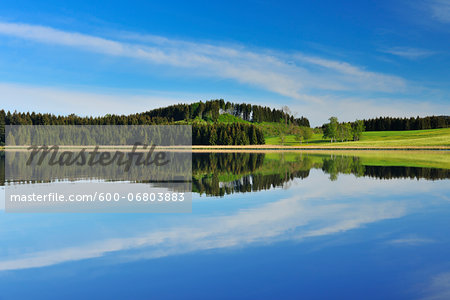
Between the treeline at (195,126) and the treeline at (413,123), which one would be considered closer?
the treeline at (195,126)

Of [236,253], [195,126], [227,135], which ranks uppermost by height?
[195,126]

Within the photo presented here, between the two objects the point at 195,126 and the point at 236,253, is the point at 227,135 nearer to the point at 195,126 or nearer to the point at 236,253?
the point at 195,126

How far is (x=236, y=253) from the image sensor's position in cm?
938

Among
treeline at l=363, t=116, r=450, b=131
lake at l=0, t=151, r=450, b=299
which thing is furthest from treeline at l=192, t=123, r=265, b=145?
lake at l=0, t=151, r=450, b=299

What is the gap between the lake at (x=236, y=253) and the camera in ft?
24.0

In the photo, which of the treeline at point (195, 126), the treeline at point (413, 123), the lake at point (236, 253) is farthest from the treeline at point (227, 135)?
the lake at point (236, 253)

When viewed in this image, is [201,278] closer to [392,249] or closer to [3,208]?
[392,249]

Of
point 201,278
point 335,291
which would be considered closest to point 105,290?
point 201,278

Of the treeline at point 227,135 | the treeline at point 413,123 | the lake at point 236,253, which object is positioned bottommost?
the lake at point 236,253

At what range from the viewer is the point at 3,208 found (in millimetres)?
16047

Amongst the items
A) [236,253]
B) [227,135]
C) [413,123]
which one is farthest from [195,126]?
[236,253]

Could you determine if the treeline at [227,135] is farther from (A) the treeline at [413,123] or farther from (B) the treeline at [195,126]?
(A) the treeline at [413,123]

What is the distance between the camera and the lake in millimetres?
7316

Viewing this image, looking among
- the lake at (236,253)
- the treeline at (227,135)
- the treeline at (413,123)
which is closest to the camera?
the lake at (236,253)
